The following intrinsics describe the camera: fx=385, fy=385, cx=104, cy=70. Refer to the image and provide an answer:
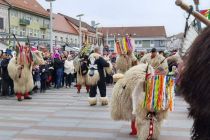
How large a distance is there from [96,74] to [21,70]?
2436mm

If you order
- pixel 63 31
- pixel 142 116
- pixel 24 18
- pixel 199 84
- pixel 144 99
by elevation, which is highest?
pixel 24 18

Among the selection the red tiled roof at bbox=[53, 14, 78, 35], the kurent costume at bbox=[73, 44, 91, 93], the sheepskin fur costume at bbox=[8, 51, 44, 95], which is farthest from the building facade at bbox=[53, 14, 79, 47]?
the sheepskin fur costume at bbox=[8, 51, 44, 95]

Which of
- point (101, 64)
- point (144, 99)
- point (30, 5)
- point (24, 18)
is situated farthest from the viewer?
point (30, 5)

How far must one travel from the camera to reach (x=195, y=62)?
6.75ft

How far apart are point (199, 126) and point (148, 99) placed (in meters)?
3.22

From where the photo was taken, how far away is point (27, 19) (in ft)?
168

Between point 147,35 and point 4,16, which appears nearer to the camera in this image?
point 4,16

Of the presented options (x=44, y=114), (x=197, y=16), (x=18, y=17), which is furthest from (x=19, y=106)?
(x=18, y=17)

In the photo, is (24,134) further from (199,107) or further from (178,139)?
(199,107)

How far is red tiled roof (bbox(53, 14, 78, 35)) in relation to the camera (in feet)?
207

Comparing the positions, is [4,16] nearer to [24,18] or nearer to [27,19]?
[24,18]

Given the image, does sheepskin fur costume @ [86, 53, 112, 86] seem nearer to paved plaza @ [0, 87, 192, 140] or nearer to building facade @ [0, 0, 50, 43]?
paved plaza @ [0, 87, 192, 140]

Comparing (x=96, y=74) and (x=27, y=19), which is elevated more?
(x=27, y=19)

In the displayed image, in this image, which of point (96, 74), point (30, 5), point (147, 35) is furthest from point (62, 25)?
point (96, 74)
